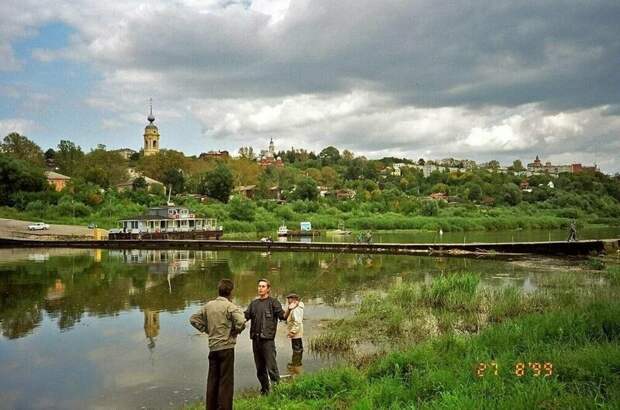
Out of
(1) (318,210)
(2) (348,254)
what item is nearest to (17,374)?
(2) (348,254)

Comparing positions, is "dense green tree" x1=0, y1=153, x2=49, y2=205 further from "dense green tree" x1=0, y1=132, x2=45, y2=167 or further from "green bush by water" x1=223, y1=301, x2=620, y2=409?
"green bush by water" x1=223, y1=301, x2=620, y2=409

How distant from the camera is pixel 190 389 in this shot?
977cm

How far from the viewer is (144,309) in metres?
18.4

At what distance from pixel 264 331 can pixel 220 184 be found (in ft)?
270

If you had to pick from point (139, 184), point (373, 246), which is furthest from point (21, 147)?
point (373, 246)

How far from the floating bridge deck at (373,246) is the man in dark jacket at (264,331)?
95.8ft

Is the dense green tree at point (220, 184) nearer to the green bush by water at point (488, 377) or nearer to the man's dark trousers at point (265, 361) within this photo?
the green bush by water at point (488, 377)

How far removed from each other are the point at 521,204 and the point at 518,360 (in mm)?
109303

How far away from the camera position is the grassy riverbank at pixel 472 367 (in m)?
6.66

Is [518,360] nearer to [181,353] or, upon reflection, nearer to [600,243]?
[181,353]

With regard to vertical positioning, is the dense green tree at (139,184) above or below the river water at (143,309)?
above

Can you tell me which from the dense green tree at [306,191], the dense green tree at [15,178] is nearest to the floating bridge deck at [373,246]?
the dense green tree at [15,178]

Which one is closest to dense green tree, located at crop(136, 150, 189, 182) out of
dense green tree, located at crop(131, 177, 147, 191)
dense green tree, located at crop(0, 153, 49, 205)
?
dense green tree, located at crop(131, 177, 147, 191)

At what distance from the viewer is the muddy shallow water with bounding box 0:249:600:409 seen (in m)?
10.2
